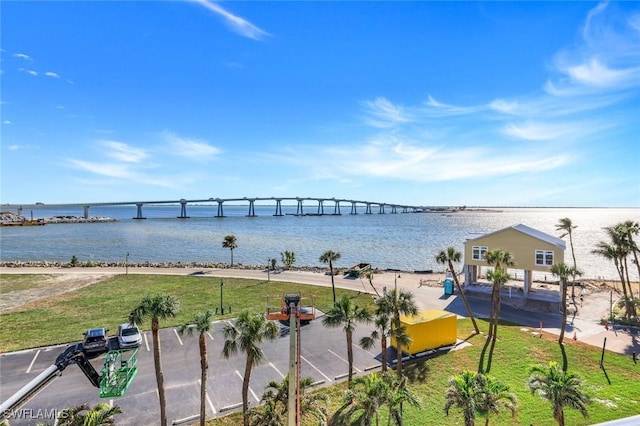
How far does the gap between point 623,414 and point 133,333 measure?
31.5 m

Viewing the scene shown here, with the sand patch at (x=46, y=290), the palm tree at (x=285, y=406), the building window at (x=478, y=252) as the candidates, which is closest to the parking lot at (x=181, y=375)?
the palm tree at (x=285, y=406)

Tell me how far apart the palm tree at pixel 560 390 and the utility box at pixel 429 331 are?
11.4 meters

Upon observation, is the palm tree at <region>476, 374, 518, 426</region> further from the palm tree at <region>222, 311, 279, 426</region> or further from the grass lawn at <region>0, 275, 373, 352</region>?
the grass lawn at <region>0, 275, 373, 352</region>

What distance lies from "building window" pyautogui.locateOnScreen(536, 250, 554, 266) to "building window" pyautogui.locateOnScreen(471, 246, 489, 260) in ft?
17.5

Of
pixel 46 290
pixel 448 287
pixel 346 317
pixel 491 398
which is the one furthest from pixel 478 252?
pixel 46 290

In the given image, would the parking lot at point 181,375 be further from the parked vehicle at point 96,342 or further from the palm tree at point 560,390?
the palm tree at point 560,390

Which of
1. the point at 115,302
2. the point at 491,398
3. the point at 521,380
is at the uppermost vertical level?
the point at 491,398

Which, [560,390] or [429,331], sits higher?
[560,390]

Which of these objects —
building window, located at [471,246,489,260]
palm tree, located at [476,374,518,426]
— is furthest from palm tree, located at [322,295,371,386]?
building window, located at [471,246,489,260]

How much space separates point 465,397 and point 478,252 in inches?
1198

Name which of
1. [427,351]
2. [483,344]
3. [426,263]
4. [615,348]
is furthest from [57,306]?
[426,263]

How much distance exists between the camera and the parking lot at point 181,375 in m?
18.7

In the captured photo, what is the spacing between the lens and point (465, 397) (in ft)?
43.8

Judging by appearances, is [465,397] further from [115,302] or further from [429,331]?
[115,302]
